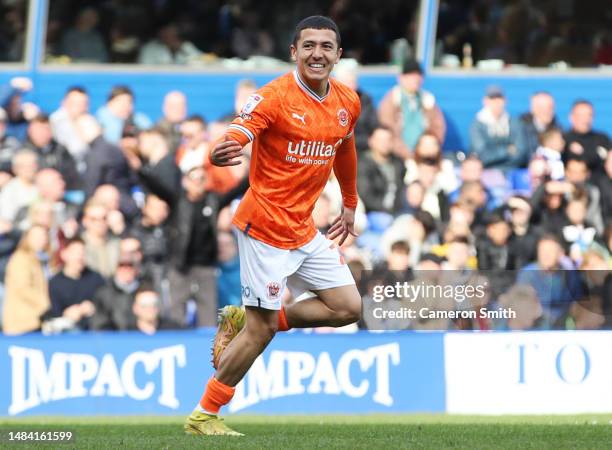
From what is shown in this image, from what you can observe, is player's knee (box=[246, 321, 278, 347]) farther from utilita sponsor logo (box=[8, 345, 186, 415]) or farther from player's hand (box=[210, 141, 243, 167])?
utilita sponsor logo (box=[8, 345, 186, 415])

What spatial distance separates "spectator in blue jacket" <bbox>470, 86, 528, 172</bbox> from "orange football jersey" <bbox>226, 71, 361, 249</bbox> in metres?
6.84

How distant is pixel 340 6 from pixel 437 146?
413 cm

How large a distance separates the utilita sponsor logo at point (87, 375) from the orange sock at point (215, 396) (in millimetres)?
3926

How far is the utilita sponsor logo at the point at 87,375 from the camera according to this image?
12523 mm

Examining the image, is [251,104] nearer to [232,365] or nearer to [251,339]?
[251,339]

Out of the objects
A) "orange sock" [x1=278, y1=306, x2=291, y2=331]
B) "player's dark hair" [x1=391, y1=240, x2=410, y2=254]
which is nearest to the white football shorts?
"orange sock" [x1=278, y1=306, x2=291, y2=331]

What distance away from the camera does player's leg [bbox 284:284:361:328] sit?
8.75 metres

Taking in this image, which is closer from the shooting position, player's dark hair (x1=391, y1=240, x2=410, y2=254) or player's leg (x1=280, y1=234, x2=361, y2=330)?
player's leg (x1=280, y1=234, x2=361, y2=330)

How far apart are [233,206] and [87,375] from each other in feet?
7.37

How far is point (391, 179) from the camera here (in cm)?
1431

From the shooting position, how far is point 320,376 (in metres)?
12.5

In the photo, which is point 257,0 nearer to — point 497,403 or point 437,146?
point 437,146

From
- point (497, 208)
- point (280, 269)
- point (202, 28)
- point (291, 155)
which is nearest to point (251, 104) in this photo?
point (291, 155)

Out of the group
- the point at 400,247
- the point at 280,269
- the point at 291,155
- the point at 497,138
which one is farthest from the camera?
the point at 497,138
